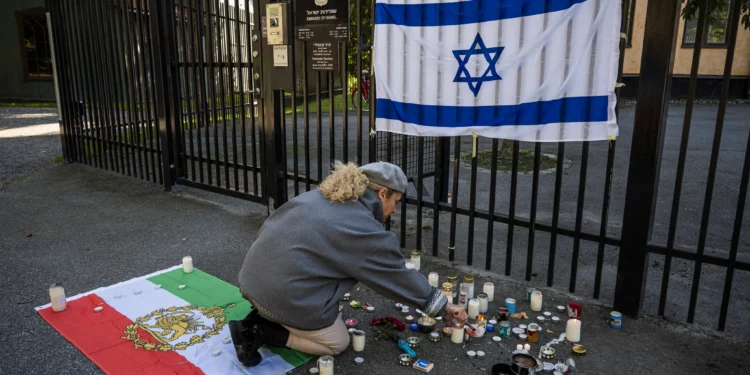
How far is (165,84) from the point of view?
7023 mm

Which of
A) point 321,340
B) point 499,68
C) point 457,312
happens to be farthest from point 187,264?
point 499,68

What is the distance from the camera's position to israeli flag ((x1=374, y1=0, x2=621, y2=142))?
146 inches

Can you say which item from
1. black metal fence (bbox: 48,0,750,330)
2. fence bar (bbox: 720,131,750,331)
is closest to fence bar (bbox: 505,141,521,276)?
black metal fence (bbox: 48,0,750,330)

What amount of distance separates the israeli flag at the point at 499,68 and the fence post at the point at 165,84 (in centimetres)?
353

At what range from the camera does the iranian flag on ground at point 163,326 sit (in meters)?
3.26

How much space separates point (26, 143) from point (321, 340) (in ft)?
35.4

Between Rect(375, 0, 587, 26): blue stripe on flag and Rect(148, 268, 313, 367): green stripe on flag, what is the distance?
2625 mm

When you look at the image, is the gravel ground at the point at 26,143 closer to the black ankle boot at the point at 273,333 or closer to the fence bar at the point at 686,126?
the black ankle boot at the point at 273,333

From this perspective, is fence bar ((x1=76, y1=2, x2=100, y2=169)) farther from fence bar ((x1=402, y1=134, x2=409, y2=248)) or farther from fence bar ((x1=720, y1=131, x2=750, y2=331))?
fence bar ((x1=720, y1=131, x2=750, y2=331))

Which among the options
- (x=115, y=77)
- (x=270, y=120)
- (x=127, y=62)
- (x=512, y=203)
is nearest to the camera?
(x=512, y=203)

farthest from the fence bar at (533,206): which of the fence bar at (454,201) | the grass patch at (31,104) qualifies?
the grass patch at (31,104)

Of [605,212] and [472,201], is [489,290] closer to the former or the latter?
[472,201]

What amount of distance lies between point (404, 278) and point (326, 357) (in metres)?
0.65

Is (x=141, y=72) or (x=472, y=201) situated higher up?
(x=141, y=72)
